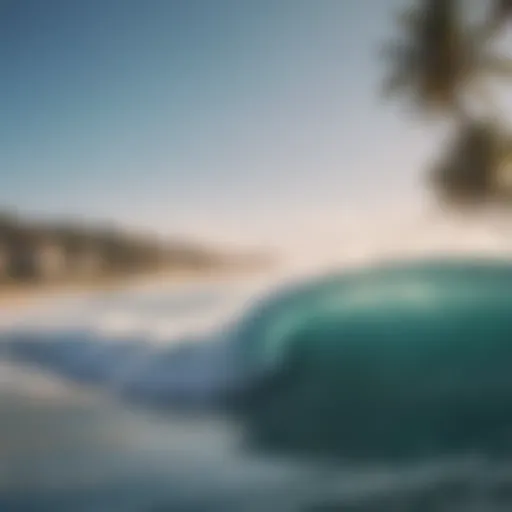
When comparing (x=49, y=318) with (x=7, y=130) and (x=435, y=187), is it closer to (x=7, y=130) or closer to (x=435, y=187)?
(x=7, y=130)

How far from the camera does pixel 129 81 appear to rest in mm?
985

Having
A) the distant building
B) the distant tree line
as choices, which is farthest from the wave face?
the distant building

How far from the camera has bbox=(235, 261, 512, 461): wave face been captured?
93 cm

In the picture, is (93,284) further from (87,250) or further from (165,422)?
(165,422)

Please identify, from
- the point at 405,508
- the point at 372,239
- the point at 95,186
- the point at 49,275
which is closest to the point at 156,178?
the point at 95,186

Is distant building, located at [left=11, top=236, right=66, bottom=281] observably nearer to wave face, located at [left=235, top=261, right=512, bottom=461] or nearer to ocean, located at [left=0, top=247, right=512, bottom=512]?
ocean, located at [left=0, top=247, right=512, bottom=512]

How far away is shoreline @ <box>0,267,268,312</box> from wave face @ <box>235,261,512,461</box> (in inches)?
3.2

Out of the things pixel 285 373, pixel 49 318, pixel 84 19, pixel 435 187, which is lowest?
pixel 285 373

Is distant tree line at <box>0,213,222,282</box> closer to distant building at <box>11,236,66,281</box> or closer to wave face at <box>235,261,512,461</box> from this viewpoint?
distant building at <box>11,236,66,281</box>

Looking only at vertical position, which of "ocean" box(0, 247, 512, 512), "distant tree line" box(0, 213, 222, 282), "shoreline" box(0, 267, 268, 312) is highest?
"distant tree line" box(0, 213, 222, 282)

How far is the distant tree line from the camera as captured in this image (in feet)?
3.17

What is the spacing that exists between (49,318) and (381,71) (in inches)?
23.4

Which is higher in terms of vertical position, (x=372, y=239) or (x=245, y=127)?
(x=245, y=127)

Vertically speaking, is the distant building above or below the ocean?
above
